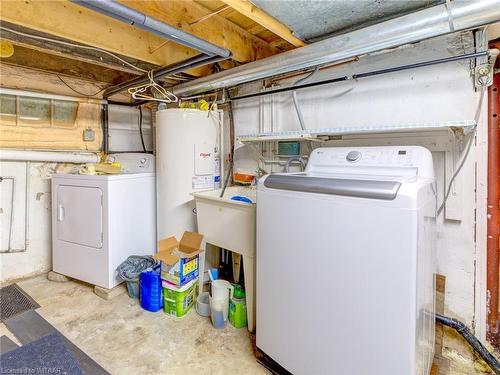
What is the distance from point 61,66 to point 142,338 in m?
2.79

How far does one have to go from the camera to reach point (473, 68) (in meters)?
1.54

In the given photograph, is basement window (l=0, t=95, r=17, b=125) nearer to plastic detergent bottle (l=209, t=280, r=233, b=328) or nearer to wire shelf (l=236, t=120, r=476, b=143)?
wire shelf (l=236, t=120, r=476, b=143)

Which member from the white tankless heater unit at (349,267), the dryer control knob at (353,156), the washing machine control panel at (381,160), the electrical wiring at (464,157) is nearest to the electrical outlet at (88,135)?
the white tankless heater unit at (349,267)

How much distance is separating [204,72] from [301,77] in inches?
39.9

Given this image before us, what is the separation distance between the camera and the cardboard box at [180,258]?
207 cm

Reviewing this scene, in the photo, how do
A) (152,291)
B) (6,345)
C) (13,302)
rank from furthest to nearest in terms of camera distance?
1. (13,302)
2. (152,291)
3. (6,345)

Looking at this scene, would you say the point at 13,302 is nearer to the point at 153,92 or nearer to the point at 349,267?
the point at 153,92

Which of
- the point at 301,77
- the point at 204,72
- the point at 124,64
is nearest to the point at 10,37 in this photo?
the point at 124,64

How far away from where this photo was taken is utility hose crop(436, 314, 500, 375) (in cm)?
146

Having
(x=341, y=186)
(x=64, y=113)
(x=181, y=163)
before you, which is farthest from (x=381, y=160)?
(x=64, y=113)

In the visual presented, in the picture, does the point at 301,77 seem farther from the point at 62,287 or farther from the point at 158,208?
the point at 62,287

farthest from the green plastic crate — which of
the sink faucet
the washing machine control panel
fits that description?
the washing machine control panel

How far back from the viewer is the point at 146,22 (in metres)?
1.42

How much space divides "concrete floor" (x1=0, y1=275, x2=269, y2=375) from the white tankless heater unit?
11.7 inches
